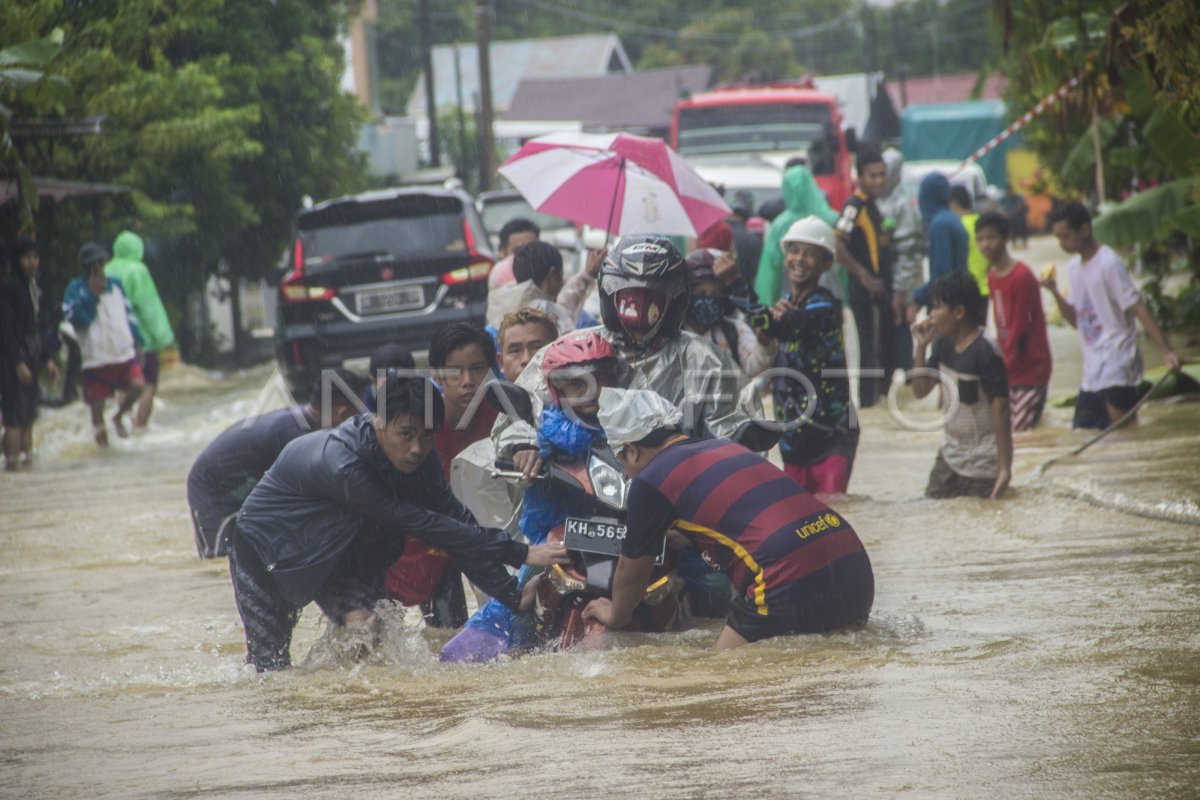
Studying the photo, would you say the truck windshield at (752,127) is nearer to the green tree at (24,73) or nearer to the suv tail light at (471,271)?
the suv tail light at (471,271)

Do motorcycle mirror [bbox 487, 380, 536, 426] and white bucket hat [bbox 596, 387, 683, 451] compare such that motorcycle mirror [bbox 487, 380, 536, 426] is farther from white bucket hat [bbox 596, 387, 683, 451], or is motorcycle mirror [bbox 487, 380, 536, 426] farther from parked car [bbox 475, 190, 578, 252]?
parked car [bbox 475, 190, 578, 252]

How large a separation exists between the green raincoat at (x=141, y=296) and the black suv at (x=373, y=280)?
4.81 ft

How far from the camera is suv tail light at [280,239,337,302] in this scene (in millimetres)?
13531

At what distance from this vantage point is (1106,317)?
970 cm

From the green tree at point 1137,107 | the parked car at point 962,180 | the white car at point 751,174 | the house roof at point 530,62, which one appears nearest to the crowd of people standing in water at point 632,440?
the green tree at point 1137,107

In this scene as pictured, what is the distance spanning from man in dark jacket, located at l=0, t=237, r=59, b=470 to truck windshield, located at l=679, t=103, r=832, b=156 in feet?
44.4

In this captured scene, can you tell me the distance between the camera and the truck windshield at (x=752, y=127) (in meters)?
24.3

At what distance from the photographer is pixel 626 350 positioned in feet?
19.7

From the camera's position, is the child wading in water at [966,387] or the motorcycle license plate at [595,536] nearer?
the motorcycle license plate at [595,536]

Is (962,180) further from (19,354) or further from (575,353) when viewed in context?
(575,353)

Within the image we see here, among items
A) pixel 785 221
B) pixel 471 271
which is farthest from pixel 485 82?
pixel 785 221

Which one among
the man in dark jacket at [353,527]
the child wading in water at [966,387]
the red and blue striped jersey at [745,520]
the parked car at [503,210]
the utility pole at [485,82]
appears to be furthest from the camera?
the utility pole at [485,82]

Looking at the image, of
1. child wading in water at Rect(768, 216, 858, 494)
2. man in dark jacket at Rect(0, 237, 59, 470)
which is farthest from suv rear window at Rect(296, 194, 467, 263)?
child wading in water at Rect(768, 216, 858, 494)

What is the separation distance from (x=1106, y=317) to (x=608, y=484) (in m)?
5.39
